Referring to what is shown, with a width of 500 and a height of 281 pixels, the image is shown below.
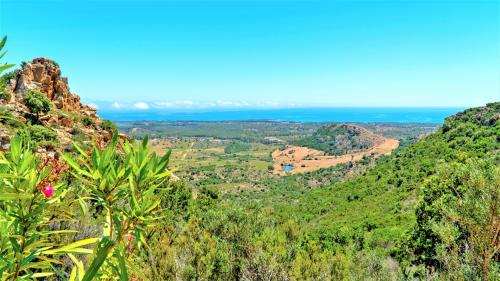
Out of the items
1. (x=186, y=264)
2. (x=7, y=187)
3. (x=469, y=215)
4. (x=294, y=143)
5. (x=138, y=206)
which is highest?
(x=7, y=187)

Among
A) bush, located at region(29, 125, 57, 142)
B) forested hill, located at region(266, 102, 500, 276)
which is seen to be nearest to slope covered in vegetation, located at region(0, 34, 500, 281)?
forested hill, located at region(266, 102, 500, 276)

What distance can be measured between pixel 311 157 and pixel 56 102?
115916 mm

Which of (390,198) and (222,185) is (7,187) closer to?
(390,198)

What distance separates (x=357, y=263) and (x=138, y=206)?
8.63 m

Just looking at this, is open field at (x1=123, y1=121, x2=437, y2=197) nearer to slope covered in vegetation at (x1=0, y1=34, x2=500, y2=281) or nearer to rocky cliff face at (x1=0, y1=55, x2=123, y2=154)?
rocky cliff face at (x1=0, y1=55, x2=123, y2=154)

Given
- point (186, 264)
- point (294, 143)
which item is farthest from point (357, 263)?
point (294, 143)

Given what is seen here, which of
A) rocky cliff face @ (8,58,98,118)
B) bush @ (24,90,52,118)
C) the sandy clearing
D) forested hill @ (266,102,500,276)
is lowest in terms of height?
the sandy clearing

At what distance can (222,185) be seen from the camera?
267 ft

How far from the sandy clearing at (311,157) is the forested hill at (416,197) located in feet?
219

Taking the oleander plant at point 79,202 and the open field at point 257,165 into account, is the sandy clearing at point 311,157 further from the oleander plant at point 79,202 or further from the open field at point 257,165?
the oleander plant at point 79,202

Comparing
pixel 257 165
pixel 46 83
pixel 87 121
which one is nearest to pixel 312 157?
pixel 257 165

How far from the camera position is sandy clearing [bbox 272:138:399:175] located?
381 feet

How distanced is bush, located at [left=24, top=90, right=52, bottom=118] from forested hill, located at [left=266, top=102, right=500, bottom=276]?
24.4 meters

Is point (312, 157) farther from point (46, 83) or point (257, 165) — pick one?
point (46, 83)
